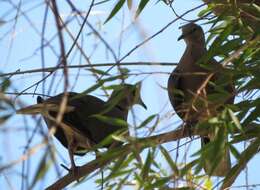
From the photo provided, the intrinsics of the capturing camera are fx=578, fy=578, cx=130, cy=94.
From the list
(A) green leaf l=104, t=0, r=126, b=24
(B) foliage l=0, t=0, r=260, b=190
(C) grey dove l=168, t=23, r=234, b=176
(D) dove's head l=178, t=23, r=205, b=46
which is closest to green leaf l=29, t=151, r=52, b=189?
(B) foliage l=0, t=0, r=260, b=190

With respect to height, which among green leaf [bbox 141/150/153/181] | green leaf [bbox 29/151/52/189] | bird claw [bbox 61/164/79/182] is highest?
green leaf [bbox 29/151/52/189]

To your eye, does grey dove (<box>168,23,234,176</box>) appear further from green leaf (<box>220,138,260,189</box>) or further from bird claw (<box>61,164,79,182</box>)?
bird claw (<box>61,164,79,182</box>)

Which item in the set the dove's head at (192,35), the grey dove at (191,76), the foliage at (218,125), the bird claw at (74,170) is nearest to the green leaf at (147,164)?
the foliage at (218,125)

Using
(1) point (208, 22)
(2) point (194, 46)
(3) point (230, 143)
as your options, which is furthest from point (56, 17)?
(2) point (194, 46)

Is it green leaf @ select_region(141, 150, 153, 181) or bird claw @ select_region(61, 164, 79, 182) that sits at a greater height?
green leaf @ select_region(141, 150, 153, 181)

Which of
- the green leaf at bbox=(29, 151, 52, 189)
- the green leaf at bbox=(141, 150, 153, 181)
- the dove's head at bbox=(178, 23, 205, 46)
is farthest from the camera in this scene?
the dove's head at bbox=(178, 23, 205, 46)

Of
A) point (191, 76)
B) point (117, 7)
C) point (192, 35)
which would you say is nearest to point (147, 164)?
point (117, 7)

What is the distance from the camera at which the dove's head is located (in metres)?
3.68

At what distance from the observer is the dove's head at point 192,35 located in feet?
12.1

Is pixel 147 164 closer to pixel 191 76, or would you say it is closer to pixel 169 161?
pixel 169 161

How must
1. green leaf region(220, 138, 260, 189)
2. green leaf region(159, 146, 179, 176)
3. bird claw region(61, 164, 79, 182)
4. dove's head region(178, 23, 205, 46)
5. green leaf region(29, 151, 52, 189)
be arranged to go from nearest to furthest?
green leaf region(29, 151, 52, 189), green leaf region(159, 146, 179, 176), green leaf region(220, 138, 260, 189), bird claw region(61, 164, 79, 182), dove's head region(178, 23, 205, 46)

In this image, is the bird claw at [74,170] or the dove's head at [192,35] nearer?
the bird claw at [74,170]

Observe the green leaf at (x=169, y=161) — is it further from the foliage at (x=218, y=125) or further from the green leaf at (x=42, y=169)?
the green leaf at (x=42, y=169)

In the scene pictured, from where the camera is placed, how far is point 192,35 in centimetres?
371
